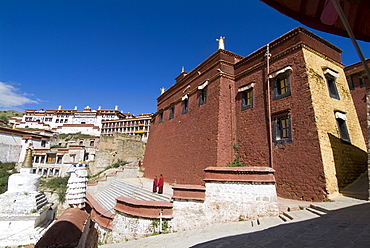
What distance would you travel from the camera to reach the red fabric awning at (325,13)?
8.66 feet

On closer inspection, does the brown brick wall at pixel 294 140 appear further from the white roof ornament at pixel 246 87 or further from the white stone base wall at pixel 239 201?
the white stone base wall at pixel 239 201

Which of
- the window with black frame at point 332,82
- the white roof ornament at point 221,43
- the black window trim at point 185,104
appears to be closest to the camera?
the window with black frame at point 332,82

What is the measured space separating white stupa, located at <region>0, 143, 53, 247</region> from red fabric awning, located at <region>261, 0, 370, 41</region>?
6.46m

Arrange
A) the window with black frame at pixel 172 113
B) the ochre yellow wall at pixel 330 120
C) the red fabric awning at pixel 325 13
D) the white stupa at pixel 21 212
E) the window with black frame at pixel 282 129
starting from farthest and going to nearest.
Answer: the window with black frame at pixel 172 113 < the window with black frame at pixel 282 129 < the ochre yellow wall at pixel 330 120 < the white stupa at pixel 21 212 < the red fabric awning at pixel 325 13

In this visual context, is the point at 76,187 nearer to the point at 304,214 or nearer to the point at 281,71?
the point at 304,214

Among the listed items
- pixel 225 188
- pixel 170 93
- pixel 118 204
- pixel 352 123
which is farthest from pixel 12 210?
pixel 170 93

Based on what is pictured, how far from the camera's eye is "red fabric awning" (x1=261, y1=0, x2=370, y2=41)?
104 inches

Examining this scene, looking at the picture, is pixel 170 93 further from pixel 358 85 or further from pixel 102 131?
pixel 102 131

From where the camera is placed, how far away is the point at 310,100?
8.41 meters

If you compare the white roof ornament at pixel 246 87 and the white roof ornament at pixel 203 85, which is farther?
the white roof ornament at pixel 203 85

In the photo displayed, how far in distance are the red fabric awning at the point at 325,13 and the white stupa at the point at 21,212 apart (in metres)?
6.46

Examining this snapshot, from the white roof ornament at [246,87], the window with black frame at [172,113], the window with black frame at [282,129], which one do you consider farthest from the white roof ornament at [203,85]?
the window with black frame at [282,129]

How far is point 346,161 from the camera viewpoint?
8688 millimetres

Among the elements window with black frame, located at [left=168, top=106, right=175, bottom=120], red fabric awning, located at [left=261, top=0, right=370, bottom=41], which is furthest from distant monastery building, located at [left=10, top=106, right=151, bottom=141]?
red fabric awning, located at [left=261, top=0, right=370, bottom=41]
